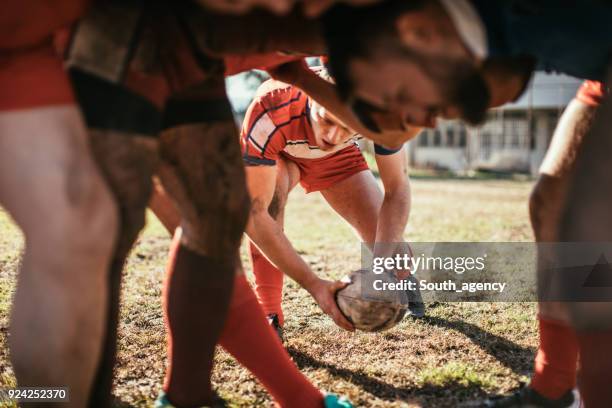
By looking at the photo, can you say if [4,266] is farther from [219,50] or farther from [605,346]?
[605,346]

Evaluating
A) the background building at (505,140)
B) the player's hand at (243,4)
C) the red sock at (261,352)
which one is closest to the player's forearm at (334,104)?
the red sock at (261,352)

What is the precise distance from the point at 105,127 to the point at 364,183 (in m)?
2.65

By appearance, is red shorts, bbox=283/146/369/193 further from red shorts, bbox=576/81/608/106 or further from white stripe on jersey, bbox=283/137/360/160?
red shorts, bbox=576/81/608/106

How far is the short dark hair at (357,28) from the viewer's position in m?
1.54

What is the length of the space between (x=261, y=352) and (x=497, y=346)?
1.58 metres

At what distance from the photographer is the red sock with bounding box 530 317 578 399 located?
2254 millimetres

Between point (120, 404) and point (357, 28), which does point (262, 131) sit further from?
point (357, 28)

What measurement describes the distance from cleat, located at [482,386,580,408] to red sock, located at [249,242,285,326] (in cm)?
148

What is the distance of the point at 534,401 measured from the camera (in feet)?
7.62

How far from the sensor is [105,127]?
143 cm

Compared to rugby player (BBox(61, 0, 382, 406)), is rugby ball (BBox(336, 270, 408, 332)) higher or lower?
lower

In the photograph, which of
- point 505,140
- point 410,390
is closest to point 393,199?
point 410,390

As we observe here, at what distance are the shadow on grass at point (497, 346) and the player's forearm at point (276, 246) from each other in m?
1.14

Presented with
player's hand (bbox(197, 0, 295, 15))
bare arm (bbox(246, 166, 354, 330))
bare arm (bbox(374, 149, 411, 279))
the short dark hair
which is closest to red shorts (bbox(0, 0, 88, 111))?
player's hand (bbox(197, 0, 295, 15))
